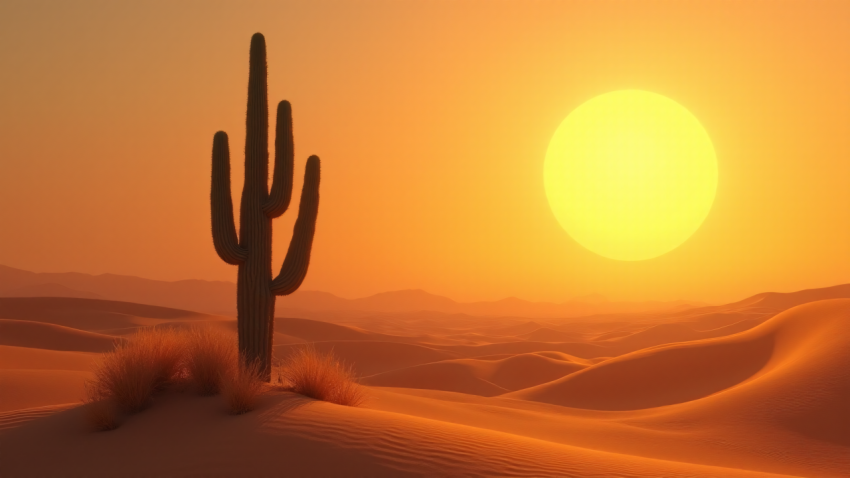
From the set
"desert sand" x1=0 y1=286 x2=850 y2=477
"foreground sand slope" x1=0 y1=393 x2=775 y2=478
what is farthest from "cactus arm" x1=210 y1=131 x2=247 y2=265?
"foreground sand slope" x1=0 y1=393 x2=775 y2=478

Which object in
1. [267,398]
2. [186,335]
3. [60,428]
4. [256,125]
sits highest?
[256,125]

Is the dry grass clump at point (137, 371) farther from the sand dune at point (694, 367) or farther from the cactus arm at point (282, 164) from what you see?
the sand dune at point (694, 367)

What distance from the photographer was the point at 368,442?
7.67 metres

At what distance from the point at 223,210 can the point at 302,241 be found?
168 centimetres

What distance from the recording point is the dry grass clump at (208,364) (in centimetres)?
960

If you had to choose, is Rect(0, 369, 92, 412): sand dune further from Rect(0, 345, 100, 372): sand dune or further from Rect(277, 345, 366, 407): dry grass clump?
Rect(277, 345, 366, 407): dry grass clump

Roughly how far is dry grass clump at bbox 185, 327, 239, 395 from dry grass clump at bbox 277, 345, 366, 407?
106cm

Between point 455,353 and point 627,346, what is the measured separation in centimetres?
1938

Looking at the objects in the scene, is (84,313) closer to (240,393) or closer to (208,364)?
(208,364)

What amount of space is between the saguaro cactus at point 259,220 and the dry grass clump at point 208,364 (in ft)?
5.13

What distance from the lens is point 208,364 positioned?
961 cm

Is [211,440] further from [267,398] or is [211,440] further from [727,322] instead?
[727,322]

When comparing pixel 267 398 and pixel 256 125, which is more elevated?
pixel 256 125

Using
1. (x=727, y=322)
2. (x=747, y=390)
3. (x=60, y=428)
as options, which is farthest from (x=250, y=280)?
(x=727, y=322)
